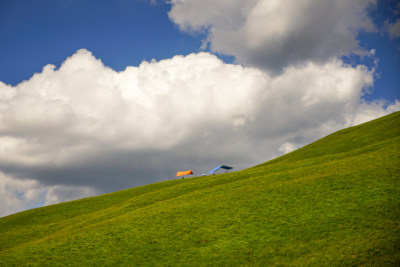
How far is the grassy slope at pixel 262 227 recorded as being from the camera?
85.9ft

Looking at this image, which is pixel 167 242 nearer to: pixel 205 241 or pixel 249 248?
pixel 205 241

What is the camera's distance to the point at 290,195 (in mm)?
40000

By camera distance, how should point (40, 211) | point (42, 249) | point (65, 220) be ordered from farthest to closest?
point (40, 211) < point (65, 220) < point (42, 249)

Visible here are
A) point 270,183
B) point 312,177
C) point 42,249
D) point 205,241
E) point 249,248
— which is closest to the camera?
point 249,248

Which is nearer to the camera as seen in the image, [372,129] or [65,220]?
[65,220]

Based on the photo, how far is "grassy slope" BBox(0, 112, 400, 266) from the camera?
26.2m

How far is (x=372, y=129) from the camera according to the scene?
79.6 m

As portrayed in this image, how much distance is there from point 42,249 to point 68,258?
643cm

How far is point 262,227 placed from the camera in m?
32.8

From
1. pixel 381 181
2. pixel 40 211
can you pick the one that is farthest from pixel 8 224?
pixel 381 181

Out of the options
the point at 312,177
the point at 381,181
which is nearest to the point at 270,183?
the point at 312,177

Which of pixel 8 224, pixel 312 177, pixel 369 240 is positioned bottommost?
pixel 369 240

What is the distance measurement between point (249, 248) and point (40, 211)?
59329 millimetres

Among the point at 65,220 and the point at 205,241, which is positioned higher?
the point at 65,220
